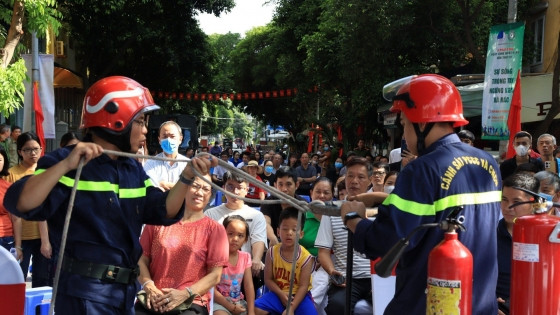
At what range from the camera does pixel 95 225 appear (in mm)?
3201

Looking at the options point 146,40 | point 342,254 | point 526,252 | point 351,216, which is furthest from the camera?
point 146,40

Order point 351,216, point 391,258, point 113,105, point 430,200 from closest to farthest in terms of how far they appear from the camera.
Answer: point 391,258 < point 430,200 < point 351,216 < point 113,105

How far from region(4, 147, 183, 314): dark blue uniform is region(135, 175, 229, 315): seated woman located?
4.93 ft

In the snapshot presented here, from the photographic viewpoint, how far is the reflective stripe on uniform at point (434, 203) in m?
2.98

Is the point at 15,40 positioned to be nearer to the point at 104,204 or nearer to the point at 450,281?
the point at 104,204

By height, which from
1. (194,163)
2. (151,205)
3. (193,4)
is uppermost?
(193,4)

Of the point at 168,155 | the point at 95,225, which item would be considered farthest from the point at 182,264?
the point at 168,155

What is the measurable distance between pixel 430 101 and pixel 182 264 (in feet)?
8.41

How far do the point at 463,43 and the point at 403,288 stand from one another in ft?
48.3

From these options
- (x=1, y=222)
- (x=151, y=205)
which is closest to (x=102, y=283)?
(x=151, y=205)

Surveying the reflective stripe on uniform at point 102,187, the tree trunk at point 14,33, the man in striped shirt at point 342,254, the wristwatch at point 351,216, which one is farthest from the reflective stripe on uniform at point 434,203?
the tree trunk at point 14,33

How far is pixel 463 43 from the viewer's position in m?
16.9

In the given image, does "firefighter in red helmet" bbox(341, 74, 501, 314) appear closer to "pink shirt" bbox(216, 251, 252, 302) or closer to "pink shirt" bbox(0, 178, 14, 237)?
"pink shirt" bbox(216, 251, 252, 302)

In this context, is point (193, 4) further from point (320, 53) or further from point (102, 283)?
point (102, 283)
